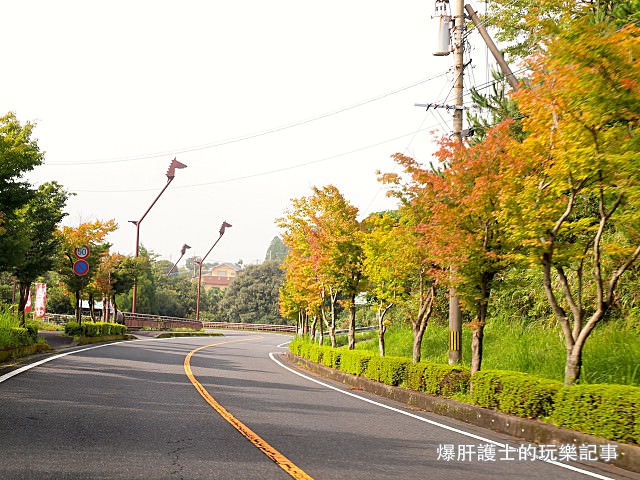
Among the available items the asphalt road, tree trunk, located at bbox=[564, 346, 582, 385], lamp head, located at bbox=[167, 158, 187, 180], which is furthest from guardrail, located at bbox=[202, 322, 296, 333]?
tree trunk, located at bbox=[564, 346, 582, 385]

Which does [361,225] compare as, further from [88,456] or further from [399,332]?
[88,456]

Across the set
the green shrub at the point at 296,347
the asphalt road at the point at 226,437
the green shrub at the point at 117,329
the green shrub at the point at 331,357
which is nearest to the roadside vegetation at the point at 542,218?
the green shrub at the point at 331,357

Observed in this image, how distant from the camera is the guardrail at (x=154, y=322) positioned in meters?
51.2

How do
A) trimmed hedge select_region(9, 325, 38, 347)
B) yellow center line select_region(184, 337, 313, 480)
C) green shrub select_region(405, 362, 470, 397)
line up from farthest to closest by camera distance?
1. trimmed hedge select_region(9, 325, 38, 347)
2. green shrub select_region(405, 362, 470, 397)
3. yellow center line select_region(184, 337, 313, 480)

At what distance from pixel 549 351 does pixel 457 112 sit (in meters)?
6.26

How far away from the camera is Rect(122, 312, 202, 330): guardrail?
51250mm

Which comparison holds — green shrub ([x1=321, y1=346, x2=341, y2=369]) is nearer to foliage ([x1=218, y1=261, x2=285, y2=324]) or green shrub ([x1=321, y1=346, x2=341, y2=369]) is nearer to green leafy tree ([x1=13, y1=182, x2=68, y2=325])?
green leafy tree ([x1=13, y1=182, x2=68, y2=325])

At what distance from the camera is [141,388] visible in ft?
37.9

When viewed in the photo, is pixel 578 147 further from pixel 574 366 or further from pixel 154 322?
pixel 154 322

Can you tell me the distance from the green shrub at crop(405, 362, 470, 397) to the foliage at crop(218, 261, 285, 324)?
69860 mm

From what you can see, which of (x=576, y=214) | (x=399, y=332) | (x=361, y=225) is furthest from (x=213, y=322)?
(x=576, y=214)

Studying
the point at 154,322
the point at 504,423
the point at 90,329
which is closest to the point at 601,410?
the point at 504,423

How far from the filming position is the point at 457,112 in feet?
47.8

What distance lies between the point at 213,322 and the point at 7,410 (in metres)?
76.1
